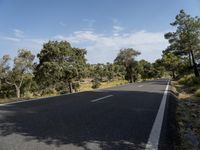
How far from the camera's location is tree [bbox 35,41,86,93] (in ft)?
96.4

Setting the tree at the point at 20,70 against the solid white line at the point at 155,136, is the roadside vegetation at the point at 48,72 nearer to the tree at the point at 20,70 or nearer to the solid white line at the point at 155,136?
the tree at the point at 20,70

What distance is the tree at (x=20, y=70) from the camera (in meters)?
38.3

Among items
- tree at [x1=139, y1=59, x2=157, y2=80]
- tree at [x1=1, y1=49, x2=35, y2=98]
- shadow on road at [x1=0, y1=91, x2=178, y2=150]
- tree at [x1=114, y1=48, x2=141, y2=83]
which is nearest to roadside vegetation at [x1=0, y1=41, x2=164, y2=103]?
tree at [x1=1, y1=49, x2=35, y2=98]

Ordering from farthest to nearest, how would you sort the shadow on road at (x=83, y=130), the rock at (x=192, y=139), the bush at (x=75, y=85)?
the bush at (x=75, y=85)
the rock at (x=192, y=139)
the shadow on road at (x=83, y=130)

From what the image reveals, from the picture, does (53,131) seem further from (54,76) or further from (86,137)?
(54,76)

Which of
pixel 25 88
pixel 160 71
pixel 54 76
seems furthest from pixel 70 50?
pixel 160 71

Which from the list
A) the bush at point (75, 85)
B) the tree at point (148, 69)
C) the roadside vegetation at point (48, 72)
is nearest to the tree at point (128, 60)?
the roadside vegetation at point (48, 72)

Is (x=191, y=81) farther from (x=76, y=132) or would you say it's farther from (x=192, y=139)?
(x=76, y=132)

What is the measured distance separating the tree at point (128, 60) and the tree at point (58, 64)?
3027 centimetres

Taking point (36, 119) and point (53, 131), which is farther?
point (36, 119)

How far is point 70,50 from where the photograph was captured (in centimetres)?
3125

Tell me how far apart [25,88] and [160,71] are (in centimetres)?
6907

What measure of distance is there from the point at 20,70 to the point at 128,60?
31.9 meters

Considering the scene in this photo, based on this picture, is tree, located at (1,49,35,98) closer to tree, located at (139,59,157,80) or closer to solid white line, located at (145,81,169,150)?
solid white line, located at (145,81,169,150)
